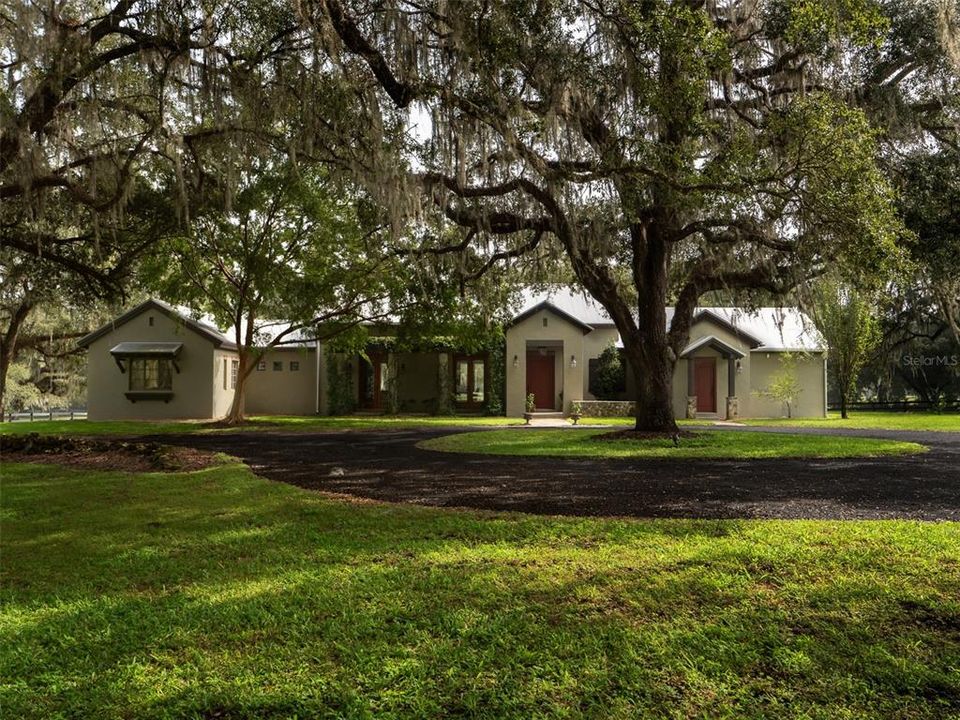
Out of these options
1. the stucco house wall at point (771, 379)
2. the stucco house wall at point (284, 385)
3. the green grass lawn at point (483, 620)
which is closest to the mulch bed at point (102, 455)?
the green grass lawn at point (483, 620)

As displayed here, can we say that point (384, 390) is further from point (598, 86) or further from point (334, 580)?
point (334, 580)

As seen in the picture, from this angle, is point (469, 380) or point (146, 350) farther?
point (469, 380)

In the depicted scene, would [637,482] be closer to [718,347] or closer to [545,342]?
[545,342]

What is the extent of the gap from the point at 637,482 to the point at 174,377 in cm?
2053

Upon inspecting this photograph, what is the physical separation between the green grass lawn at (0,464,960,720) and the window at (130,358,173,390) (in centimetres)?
1983

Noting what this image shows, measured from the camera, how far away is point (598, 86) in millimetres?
8734

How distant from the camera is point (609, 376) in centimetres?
2498

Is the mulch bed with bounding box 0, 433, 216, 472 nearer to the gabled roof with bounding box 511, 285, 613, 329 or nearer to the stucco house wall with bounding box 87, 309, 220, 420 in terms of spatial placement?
the stucco house wall with bounding box 87, 309, 220, 420

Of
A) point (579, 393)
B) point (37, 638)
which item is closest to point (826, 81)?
point (37, 638)

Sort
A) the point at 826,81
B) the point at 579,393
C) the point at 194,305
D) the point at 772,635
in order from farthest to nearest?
the point at 579,393 → the point at 194,305 → the point at 826,81 → the point at 772,635

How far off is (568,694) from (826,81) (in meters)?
11.8

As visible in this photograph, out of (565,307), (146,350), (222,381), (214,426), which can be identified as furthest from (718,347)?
(146,350)

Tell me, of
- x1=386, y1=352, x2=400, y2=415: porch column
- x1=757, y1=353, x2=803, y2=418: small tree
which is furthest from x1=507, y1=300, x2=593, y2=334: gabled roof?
x1=757, y1=353, x2=803, y2=418: small tree

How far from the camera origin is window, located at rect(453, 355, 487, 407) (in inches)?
1046
